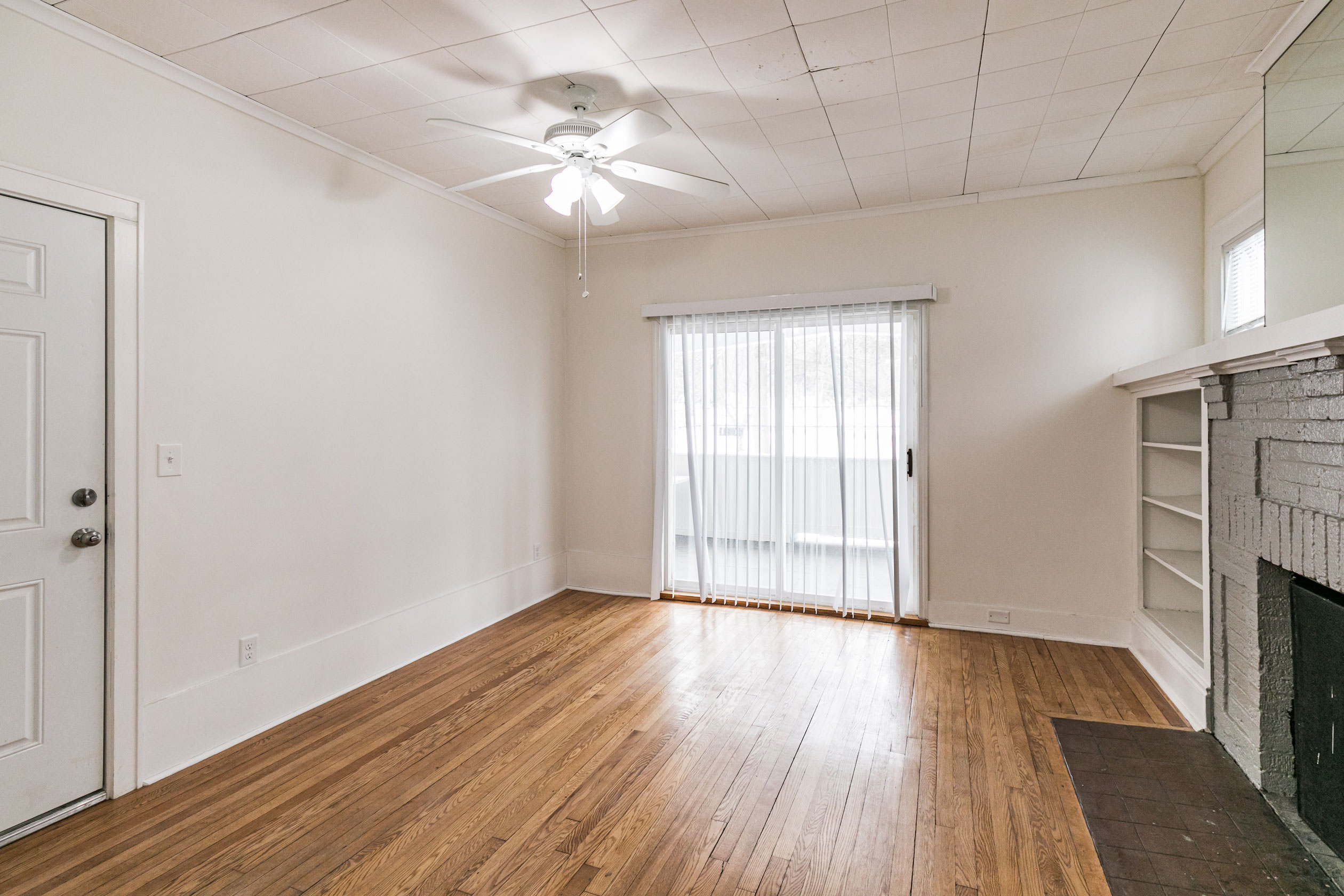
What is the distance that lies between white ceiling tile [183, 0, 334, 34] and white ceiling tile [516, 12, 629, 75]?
2.16 ft

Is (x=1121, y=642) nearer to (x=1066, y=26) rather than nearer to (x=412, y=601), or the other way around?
(x=1066, y=26)

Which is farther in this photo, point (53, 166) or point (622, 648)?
point (622, 648)

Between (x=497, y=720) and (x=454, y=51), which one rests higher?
(x=454, y=51)

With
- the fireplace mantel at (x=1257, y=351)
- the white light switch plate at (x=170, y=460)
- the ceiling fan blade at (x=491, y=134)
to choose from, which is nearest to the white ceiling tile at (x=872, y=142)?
the ceiling fan blade at (x=491, y=134)

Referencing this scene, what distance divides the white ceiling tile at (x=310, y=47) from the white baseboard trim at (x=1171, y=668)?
417cm

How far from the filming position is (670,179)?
285cm

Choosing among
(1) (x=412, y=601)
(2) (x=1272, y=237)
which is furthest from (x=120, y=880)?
(2) (x=1272, y=237)

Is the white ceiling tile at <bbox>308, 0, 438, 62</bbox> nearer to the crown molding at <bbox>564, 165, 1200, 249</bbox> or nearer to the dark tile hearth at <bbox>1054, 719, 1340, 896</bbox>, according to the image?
the crown molding at <bbox>564, 165, 1200, 249</bbox>

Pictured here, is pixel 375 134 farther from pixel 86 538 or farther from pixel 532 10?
pixel 86 538

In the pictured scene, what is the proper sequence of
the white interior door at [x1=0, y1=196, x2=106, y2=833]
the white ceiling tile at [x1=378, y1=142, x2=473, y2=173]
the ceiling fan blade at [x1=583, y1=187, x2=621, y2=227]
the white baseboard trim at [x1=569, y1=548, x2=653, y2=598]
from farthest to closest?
the white baseboard trim at [x1=569, y1=548, x2=653, y2=598] → the white ceiling tile at [x1=378, y1=142, x2=473, y2=173] → the ceiling fan blade at [x1=583, y1=187, x2=621, y2=227] → the white interior door at [x1=0, y1=196, x2=106, y2=833]

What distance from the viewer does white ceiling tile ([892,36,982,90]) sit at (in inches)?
95.1

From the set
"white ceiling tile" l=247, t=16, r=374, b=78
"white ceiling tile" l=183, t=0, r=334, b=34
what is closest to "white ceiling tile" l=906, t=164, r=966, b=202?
"white ceiling tile" l=247, t=16, r=374, b=78

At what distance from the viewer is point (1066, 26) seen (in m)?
2.28

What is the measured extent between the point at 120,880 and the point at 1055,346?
185 inches
